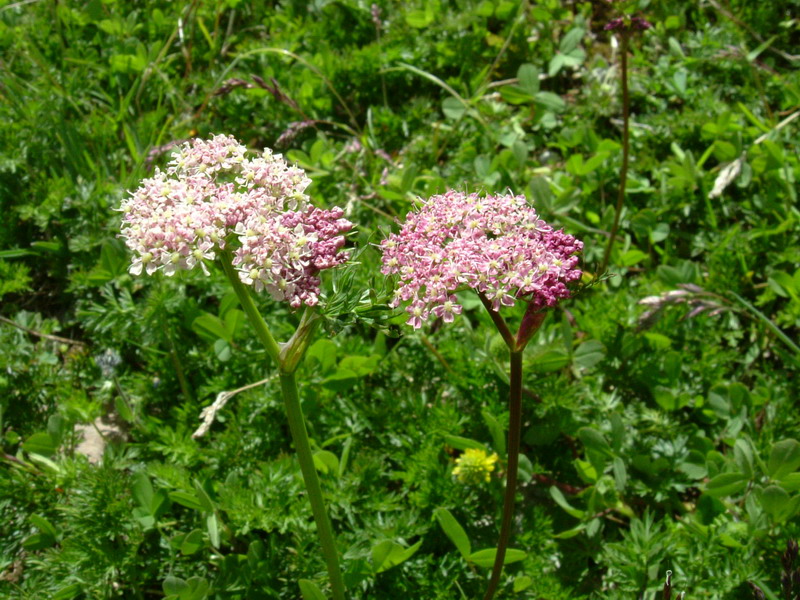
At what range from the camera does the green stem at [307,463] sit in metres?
2.27

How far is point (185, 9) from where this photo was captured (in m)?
5.36

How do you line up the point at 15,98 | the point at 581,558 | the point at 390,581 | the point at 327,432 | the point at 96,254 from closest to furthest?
the point at 390,581
the point at 581,558
the point at 327,432
the point at 96,254
the point at 15,98

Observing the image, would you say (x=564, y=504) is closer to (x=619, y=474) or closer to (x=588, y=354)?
(x=619, y=474)

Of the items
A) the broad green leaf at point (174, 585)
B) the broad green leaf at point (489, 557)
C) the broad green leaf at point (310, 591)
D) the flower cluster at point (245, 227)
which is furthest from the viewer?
the broad green leaf at point (489, 557)

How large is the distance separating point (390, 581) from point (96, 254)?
237 centimetres

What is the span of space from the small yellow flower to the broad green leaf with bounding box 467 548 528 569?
1.26 feet

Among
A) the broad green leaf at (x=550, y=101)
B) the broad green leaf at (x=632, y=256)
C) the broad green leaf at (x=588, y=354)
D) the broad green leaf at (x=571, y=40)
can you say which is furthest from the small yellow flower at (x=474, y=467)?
the broad green leaf at (x=571, y=40)

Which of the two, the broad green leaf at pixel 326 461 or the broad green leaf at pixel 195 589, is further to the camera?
the broad green leaf at pixel 326 461

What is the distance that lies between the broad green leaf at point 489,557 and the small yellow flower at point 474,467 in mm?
383

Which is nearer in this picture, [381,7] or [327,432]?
[327,432]

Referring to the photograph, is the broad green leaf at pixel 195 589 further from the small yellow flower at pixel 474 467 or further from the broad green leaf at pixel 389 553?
the small yellow flower at pixel 474 467

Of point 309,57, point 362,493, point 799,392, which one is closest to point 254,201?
point 362,493

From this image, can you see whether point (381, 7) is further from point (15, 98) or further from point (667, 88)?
point (15, 98)

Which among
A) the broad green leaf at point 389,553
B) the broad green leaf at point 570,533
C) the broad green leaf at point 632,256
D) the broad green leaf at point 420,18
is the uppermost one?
the broad green leaf at point 420,18
